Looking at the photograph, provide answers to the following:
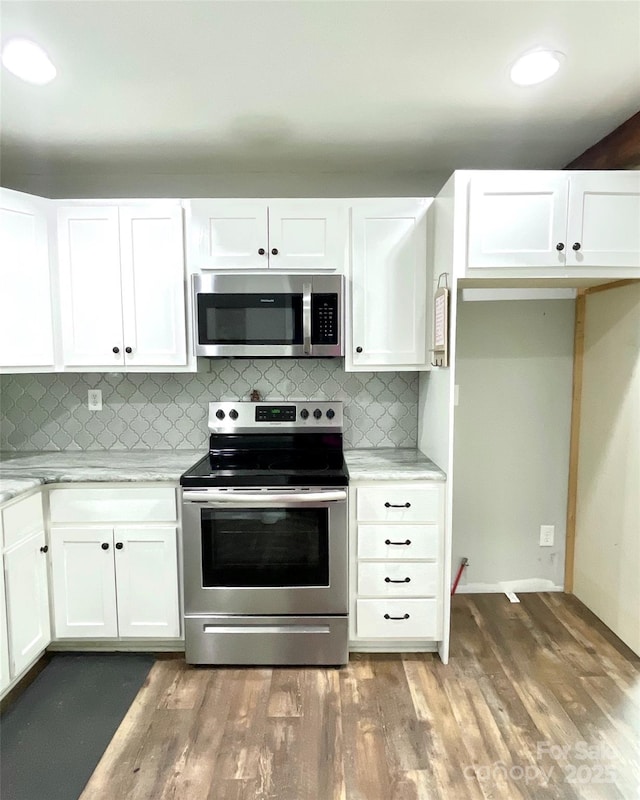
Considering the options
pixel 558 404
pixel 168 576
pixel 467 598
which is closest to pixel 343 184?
pixel 558 404

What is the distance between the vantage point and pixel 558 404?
2.60 m

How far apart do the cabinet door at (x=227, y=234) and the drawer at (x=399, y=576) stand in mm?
1570

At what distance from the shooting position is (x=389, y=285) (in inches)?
86.8

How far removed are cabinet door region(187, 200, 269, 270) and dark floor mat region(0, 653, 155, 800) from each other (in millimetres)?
1975

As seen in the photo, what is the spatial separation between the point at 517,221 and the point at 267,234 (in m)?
1.16

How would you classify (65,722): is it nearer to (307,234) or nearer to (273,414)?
(273,414)

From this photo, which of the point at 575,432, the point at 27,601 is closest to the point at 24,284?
the point at 27,601

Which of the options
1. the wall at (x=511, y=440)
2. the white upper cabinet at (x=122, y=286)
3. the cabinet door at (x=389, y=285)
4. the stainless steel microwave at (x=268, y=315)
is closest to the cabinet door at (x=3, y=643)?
the white upper cabinet at (x=122, y=286)

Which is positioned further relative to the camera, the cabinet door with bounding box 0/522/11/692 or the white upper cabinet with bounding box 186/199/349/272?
the white upper cabinet with bounding box 186/199/349/272

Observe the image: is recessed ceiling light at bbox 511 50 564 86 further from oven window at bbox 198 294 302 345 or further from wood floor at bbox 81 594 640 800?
wood floor at bbox 81 594 640 800

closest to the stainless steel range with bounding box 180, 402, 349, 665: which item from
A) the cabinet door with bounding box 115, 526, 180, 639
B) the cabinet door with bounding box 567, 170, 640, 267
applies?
the cabinet door with bounding box 115, 526, 180, 639

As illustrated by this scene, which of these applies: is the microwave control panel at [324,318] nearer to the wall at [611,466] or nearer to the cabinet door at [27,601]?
the wall at [611,466]

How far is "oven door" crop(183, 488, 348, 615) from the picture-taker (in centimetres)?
201

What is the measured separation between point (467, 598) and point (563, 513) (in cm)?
77
